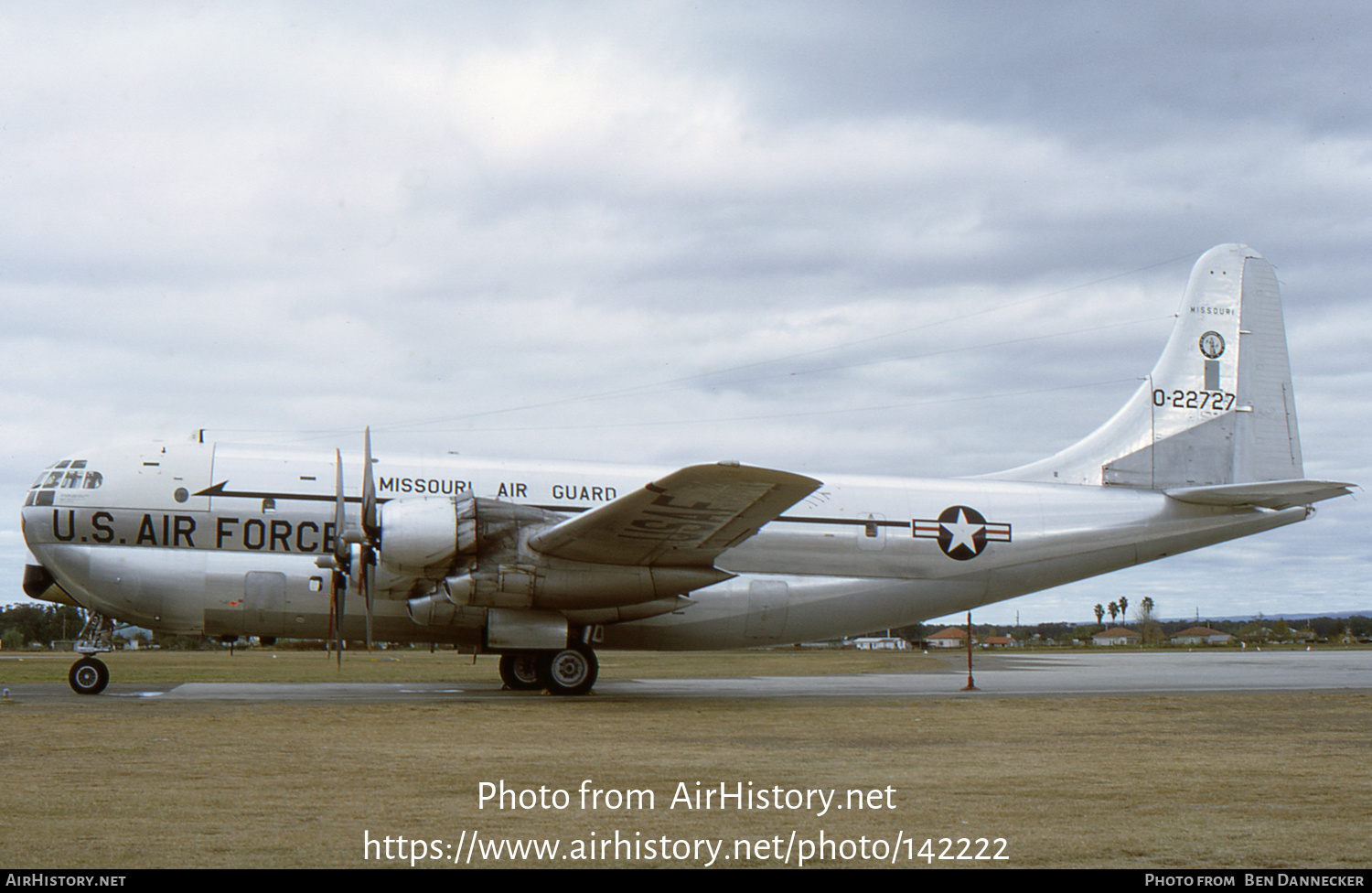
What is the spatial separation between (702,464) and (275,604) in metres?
8.39

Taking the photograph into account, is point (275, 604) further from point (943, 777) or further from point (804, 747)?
point (943, 777)

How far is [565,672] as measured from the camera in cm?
1872

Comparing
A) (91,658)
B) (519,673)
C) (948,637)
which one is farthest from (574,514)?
(948,637)

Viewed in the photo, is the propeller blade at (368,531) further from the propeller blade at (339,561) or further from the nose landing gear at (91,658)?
the nose landing gear at (91,658)

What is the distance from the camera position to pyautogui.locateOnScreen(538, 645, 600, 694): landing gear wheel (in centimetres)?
1867

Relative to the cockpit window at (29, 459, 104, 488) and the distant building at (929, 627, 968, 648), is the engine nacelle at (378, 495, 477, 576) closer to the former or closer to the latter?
the cockpit window at (29, 459, 104, 488)

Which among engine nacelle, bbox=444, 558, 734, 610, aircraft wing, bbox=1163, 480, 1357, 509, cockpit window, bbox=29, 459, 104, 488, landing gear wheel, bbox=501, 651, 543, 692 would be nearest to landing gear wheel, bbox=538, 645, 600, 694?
engine nacelle, bbox=444, 558, 734, 610

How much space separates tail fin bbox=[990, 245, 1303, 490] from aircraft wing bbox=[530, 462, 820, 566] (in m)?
8.22

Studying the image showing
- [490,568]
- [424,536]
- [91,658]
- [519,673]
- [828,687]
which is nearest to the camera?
[424,536]

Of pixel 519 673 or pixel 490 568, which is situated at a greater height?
pixel 490 568

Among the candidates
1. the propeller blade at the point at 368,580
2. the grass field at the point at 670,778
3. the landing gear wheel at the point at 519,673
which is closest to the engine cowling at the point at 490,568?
the propeller blade at the point at 368,580

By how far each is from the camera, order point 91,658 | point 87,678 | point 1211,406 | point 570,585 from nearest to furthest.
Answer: point 570,585, point 87,678, point 91,658, point 1211,406

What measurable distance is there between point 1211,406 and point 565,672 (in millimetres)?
15106

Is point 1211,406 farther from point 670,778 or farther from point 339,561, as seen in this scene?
point 670,778
